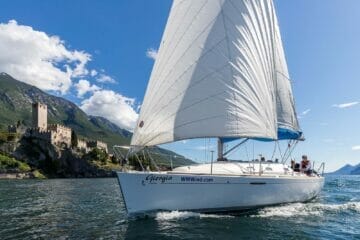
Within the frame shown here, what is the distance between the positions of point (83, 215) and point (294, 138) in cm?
1672

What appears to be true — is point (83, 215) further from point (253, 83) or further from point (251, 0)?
point (251, 0)

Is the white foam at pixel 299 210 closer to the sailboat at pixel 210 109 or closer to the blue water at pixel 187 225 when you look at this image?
the blue water at pixel 187 225

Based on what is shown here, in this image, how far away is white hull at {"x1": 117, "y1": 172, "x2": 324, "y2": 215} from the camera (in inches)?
789

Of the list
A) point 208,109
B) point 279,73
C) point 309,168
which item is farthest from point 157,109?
point 309,168

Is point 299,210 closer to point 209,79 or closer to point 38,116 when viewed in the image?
point 209,79

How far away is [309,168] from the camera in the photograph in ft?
107

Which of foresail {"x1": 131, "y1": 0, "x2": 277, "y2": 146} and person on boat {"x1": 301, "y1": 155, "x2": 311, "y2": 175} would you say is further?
person on boat {"x1": 301, "y1": 155, "x2": 311, "y2": 175}

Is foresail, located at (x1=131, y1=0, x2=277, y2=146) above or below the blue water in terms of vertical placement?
above

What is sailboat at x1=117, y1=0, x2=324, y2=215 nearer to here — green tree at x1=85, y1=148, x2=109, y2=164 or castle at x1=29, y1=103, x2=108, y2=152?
green tree at x1=85, y1=148, x2=109, y2=164

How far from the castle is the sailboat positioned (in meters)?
132

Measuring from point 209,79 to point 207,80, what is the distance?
0.14 m

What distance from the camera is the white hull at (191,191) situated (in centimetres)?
2005

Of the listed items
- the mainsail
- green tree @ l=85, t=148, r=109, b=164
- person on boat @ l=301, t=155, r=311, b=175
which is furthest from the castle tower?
the mainsail

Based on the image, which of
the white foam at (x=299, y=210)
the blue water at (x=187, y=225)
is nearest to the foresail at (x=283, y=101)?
the white foam at (x=299, y=210)
